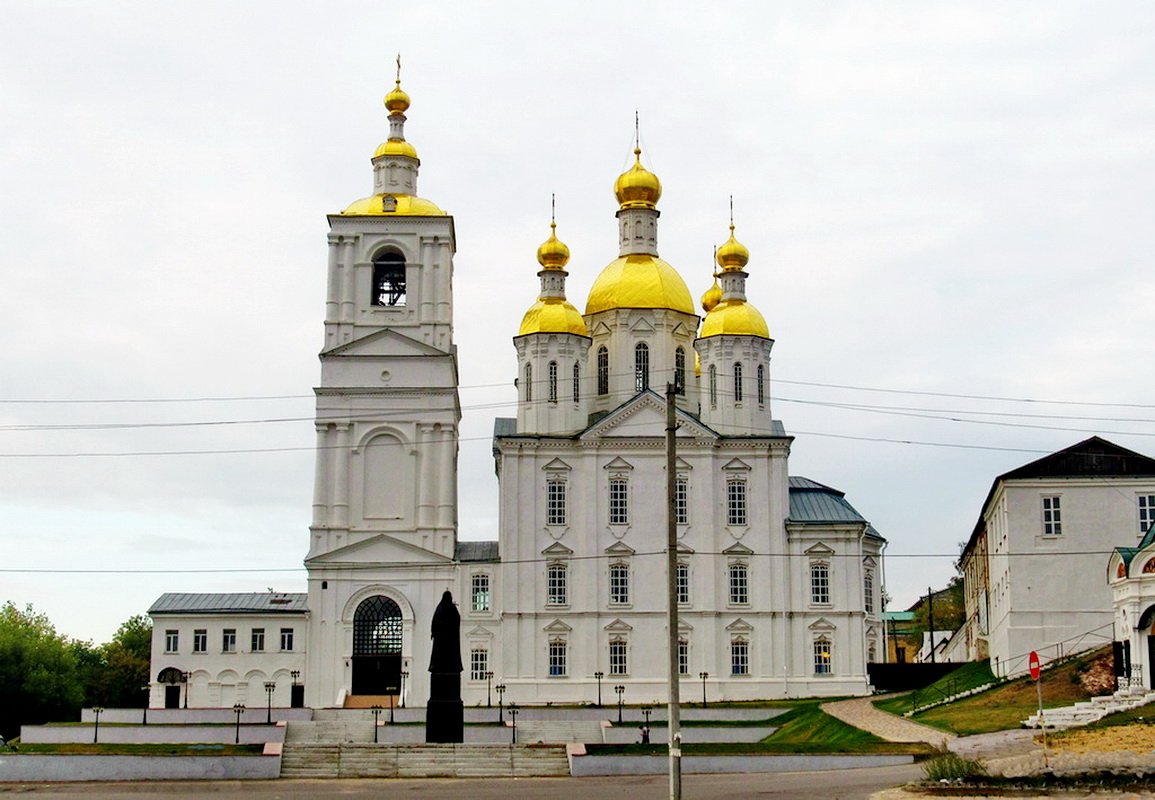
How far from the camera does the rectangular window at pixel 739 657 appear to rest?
205 feet

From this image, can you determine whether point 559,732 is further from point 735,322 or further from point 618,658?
point 735,322

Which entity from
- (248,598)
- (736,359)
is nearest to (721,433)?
(736,359)

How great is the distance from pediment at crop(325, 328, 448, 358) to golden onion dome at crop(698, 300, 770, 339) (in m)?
10.6

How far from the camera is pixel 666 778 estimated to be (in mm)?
37375

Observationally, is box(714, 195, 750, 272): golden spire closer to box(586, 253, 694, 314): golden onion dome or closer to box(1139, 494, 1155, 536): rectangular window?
box(586, 253, 694, 314): golden onion dome

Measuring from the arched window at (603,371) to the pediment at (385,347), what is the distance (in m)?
7.30

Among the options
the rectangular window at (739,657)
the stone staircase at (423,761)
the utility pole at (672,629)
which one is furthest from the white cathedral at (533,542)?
the utility pole at (672,629)

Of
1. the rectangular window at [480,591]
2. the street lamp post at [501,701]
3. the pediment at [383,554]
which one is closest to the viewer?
the street lamp post at [501,701]

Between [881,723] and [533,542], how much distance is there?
1974 cm

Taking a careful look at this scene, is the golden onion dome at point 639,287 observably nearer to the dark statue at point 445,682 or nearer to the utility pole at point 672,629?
the dark statue at point 445,682

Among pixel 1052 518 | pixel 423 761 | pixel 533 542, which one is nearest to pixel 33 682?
pixel 533 542

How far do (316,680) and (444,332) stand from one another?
14.0 metres

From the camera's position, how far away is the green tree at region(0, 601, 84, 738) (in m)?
76.9

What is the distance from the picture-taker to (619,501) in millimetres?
63469
